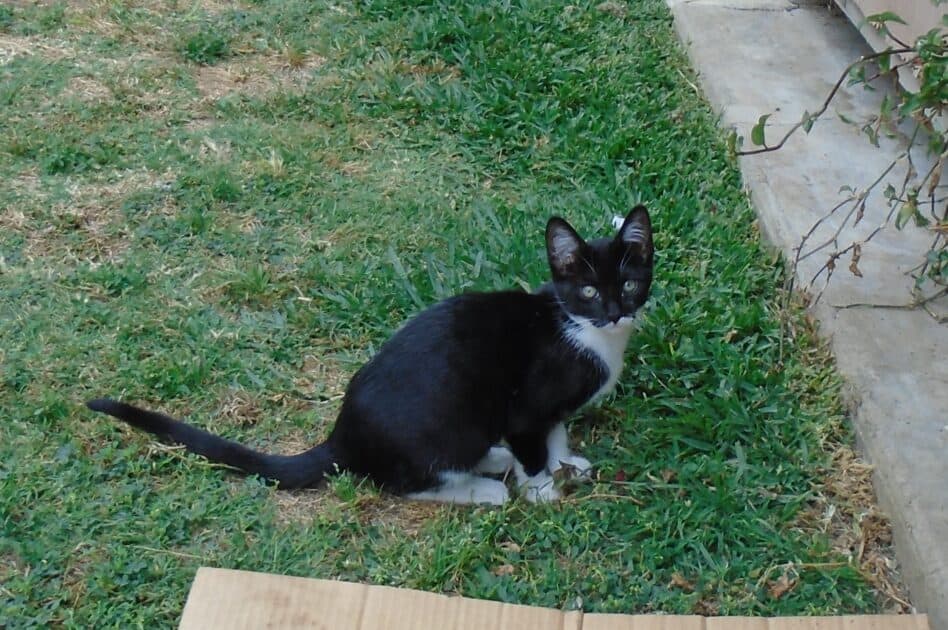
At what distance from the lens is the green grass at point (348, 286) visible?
2.74m

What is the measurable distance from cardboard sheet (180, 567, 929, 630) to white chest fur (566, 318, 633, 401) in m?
0.77

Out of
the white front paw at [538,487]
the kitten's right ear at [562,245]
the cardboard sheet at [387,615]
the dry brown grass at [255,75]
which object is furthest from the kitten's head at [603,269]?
the dry brown grass at [255,75]

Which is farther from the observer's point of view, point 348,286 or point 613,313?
point 348,286

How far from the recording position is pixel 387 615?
8.02 ft

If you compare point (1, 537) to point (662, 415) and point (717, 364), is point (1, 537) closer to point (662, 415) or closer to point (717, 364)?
point (662, 415)

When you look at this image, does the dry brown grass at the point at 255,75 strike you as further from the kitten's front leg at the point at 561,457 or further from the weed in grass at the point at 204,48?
the kitten's front leg at the point at 561,457

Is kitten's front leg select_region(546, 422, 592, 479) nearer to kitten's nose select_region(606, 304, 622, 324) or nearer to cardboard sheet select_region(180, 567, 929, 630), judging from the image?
kitten's nose select_region(606, 304, 622, 324)

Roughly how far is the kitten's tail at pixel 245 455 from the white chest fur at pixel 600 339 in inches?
30.7

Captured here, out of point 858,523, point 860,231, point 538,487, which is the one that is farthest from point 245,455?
point 860,231

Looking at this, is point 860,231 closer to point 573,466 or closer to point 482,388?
point 573,466

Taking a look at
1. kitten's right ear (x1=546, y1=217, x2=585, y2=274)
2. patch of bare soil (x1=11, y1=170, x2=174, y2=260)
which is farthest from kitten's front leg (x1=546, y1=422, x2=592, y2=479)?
patch of bare soil (x1=11, y1=170, x2=174, y2=260)

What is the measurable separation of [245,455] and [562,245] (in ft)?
3.56

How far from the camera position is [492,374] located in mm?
2852

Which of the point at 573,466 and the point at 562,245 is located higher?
the point at 562,245
